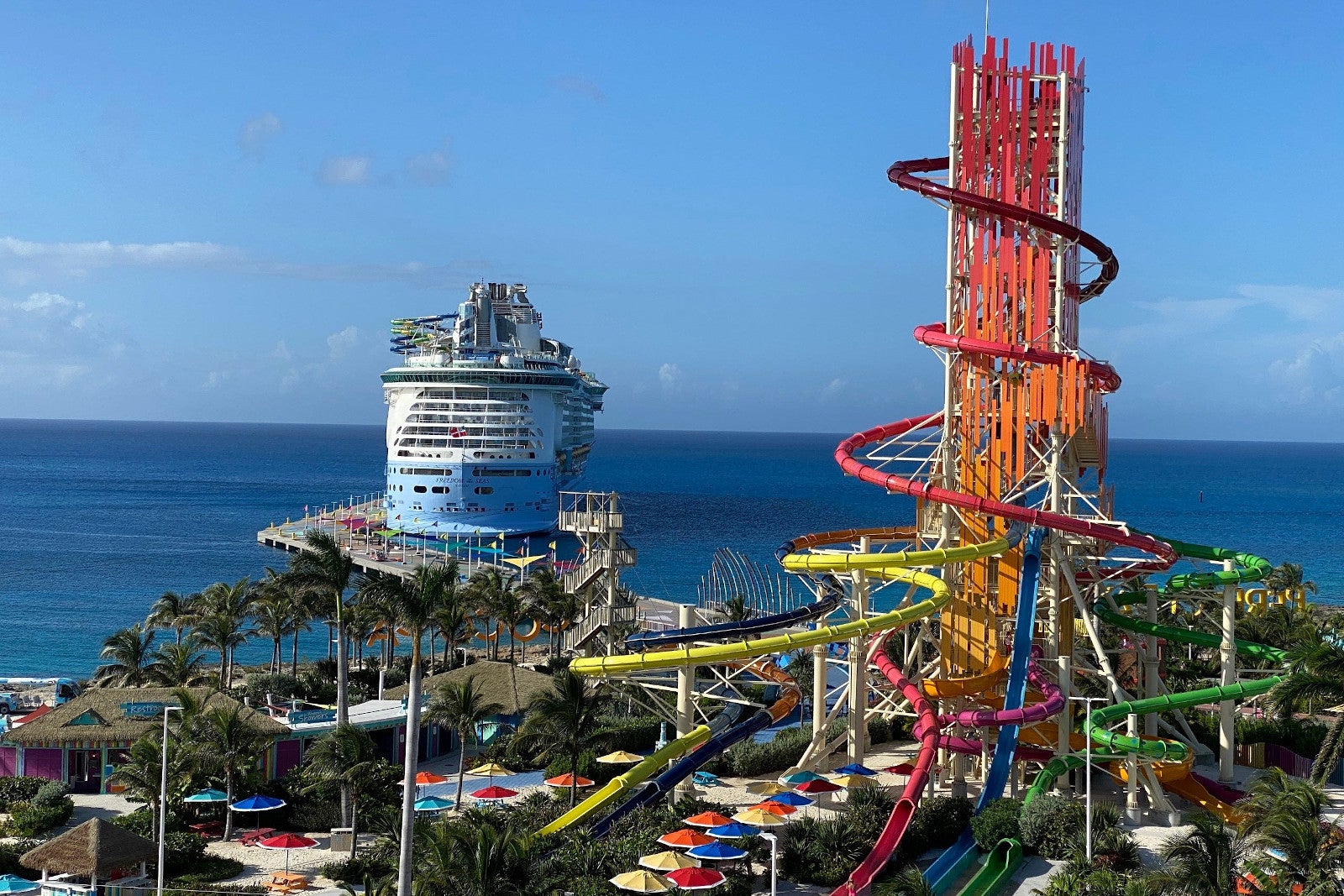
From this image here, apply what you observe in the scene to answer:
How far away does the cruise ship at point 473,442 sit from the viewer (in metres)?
93.2

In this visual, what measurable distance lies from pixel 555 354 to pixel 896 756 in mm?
93690

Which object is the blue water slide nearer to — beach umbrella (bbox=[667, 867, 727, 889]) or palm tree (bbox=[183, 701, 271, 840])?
beach umbrella (bbox=[667, 867, 727, 889])

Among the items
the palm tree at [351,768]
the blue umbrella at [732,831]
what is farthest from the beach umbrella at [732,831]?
the palm tree at [351,768]

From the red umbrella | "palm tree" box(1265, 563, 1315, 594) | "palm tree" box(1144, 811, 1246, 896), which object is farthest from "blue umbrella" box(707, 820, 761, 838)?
"palm tree" box(1265, 563, 1315, 594)

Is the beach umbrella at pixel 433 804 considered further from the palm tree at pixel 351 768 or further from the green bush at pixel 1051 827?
the green bush at pixel 1051 827

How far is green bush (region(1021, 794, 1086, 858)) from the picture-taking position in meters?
25.9

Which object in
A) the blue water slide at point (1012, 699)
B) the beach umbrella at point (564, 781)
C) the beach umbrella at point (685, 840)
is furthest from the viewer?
the beach umbrella at point (564, 781)

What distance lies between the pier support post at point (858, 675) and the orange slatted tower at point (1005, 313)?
10.0ft

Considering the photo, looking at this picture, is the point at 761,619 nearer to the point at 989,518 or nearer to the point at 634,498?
the point at 989,518

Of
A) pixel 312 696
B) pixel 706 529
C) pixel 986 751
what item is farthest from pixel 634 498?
pixel 986 751

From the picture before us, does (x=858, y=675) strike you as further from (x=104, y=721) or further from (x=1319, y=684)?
(x=104, y=721)

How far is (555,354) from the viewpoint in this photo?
12531 centimetres

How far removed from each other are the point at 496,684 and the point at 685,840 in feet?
49.4

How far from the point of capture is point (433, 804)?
2800 centimetres
